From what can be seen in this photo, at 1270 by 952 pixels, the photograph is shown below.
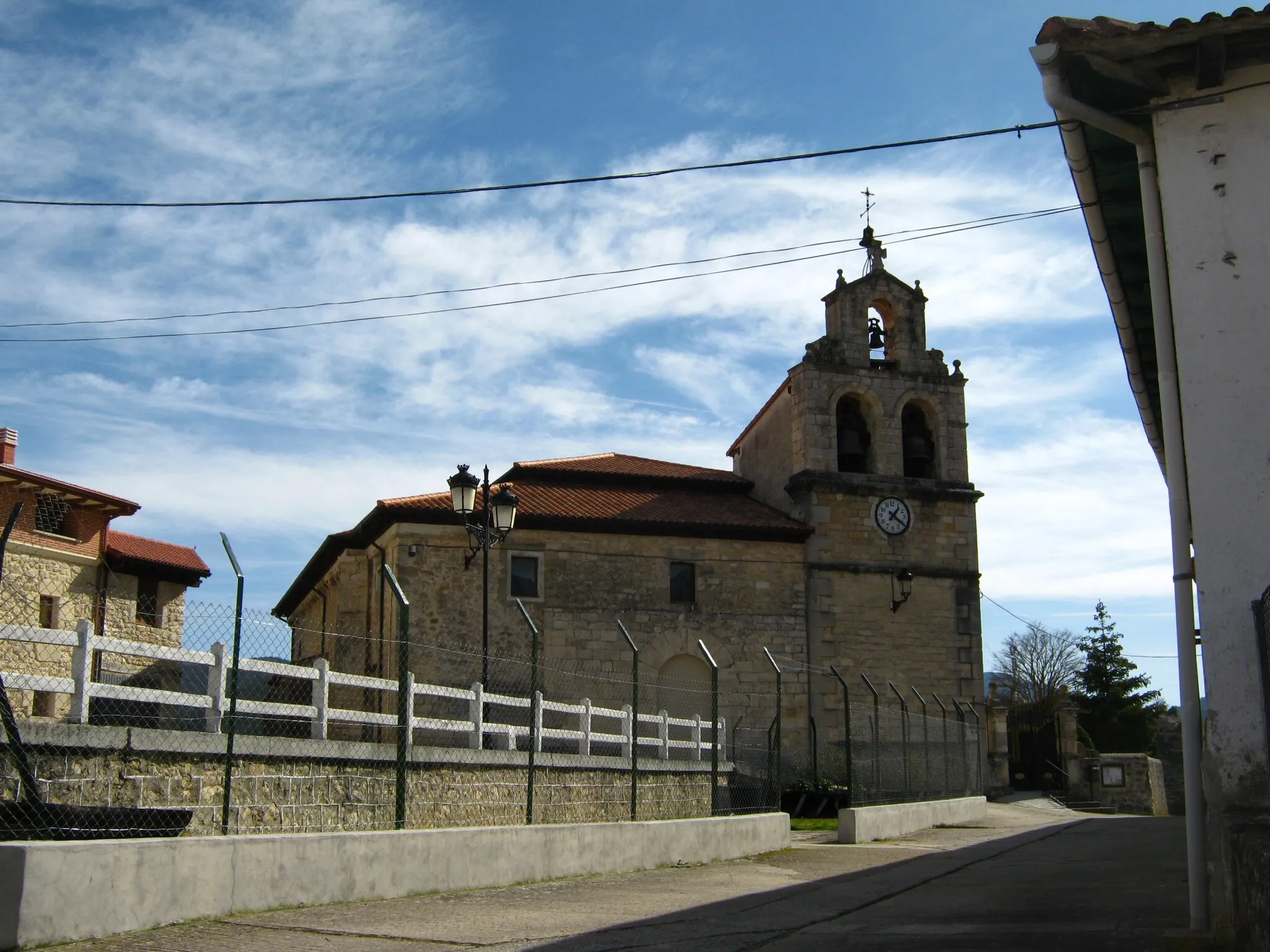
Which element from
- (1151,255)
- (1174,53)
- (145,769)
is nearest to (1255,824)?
(1151,255)

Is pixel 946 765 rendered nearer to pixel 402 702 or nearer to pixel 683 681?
pixel 683 681

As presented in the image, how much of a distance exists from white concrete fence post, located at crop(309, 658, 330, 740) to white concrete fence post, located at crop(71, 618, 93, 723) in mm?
2400

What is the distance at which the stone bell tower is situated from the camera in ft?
86.6

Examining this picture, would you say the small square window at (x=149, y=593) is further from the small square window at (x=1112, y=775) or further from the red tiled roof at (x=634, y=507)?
the small square window at (x=1112, y=775)

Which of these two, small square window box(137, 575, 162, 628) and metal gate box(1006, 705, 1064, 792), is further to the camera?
small square window box(137, 575, 162, 628)

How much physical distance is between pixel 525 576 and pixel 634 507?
3051mm

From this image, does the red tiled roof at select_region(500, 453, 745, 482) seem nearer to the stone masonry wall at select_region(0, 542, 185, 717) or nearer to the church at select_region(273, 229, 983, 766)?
the church at select_region(273, 229, 983, 766)

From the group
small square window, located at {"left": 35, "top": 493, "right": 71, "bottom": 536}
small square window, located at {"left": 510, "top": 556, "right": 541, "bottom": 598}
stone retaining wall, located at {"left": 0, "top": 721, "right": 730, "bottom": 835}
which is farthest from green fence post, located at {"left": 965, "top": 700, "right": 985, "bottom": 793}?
small square window, located at {"left": 35, "top": 493, "right": 71, "bottom": 536}

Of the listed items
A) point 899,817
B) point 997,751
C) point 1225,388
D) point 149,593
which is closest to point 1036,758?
point 997,751

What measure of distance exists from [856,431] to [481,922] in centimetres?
2166

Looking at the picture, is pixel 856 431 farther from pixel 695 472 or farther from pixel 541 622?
pixel 541 622

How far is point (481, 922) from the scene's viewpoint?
7594 millimetres

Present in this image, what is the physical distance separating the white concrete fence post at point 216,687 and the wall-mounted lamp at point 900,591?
19.3 metres

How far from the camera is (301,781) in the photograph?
946 centimetres
